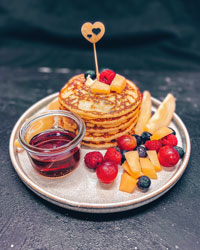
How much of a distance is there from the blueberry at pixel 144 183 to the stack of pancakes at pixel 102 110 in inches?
17.4

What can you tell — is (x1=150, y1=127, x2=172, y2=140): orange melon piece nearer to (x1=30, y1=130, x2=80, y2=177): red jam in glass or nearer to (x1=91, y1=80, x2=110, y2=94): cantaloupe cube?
(x1=91, y1=80, x2=110, y2=94): cantaloupe cube

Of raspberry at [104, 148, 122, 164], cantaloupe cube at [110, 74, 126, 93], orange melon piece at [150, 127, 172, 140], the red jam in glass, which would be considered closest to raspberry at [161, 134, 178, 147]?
orange melon piece at [150, 127, 172, 140]

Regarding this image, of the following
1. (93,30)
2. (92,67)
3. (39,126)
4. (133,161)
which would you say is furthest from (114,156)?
(92,67)

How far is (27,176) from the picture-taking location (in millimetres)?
1720

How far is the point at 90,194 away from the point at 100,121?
51 centimetres

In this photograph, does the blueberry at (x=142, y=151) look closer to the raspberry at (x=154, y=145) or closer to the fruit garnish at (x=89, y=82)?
the raspberry at (x=154, y=145)

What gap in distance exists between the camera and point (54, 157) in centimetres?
164

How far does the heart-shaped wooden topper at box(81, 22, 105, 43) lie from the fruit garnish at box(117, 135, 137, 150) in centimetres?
75

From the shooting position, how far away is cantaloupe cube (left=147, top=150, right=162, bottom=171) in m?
1.73

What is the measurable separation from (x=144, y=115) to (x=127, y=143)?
407 millimetres

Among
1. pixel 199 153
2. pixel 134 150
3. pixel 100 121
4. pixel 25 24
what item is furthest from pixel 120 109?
pixel 25 24

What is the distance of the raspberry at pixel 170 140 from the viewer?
190 centimetres

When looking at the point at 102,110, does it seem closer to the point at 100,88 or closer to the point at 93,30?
the point at 100,88

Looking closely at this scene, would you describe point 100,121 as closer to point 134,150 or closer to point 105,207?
point 134,150
